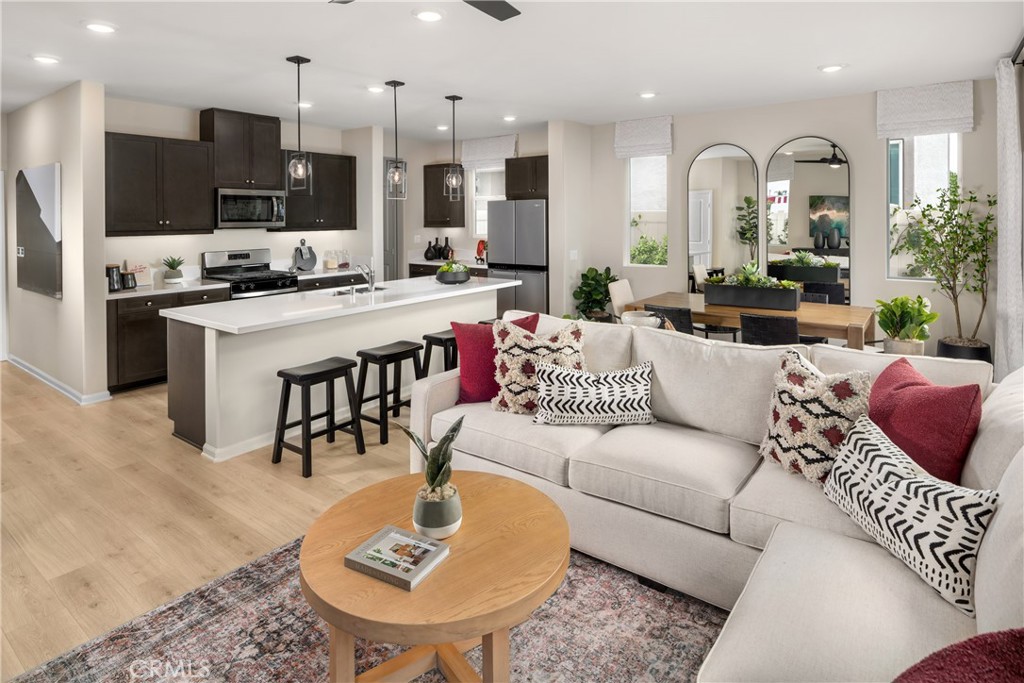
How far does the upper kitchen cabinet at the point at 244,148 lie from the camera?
236 inches

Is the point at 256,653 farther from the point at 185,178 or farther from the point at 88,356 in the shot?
the point at 185,178

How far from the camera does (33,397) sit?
17.2 ft

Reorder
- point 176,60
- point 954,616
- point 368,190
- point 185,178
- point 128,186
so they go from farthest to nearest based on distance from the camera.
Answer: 1. point 368,190
2. point 185,178
3. point 128,186
4. point 176,60
5. point 954,616

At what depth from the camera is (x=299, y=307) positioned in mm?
4355

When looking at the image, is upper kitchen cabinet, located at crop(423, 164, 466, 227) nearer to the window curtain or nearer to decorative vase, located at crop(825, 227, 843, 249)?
decorative vase, located at crop(825, 227, 843, 249)

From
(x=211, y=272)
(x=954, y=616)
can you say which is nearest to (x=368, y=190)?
(x=211, y=272)

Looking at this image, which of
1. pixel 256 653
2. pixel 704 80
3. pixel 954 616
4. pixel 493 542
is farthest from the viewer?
pixel 704 80

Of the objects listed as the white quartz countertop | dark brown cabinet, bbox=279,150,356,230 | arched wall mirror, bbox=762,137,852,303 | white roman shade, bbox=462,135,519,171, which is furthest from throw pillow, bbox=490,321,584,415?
white roman shade, bbox=462,135,519,171

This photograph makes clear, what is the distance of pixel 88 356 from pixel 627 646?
488 cm

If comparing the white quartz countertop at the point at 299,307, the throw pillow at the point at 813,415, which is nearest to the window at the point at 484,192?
the white quartz countertop at the point at 299,307

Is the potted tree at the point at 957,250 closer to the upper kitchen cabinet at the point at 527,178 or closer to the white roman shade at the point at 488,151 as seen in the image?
the upper kitchen cabinet at the point at 527,178

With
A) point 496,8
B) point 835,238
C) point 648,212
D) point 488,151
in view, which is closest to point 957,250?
point 835,238

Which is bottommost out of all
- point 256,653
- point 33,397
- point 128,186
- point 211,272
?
point 256,653

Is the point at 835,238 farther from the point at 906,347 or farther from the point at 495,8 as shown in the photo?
the point at 495,8
